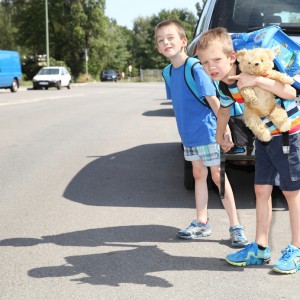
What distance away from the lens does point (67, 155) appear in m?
8.54

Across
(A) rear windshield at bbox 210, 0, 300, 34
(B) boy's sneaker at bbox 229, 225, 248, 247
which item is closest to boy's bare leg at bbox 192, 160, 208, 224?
(B) boy's sneaker at bbox 229, 225, 248, 247

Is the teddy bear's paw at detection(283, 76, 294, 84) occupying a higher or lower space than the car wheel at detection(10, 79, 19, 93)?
higher

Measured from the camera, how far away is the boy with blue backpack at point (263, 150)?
3.46m

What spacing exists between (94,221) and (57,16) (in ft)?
197

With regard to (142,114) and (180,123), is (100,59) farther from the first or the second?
(180,123)

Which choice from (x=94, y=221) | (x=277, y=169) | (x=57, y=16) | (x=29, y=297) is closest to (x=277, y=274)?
(x=277, y=169)

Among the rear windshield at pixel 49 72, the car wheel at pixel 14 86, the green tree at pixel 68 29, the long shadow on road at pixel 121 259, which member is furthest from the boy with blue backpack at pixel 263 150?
the green tree at pixel 68 29

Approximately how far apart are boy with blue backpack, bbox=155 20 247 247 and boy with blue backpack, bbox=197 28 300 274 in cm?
36

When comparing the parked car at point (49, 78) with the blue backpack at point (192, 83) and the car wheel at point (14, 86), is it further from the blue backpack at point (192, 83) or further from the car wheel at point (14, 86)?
the blue backpack at point (192, 83)

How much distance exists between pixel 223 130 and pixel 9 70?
26.6 m

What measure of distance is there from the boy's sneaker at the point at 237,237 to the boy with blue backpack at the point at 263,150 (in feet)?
1.05

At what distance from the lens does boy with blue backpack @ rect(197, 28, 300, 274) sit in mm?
3463

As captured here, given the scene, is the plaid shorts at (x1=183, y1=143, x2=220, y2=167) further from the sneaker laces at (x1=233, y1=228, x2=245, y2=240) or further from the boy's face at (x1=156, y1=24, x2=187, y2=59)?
the boy's face at (x1=156, y1=24, x2=187, y2=59)

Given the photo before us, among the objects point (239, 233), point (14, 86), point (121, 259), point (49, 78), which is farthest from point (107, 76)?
point (121, 259)
